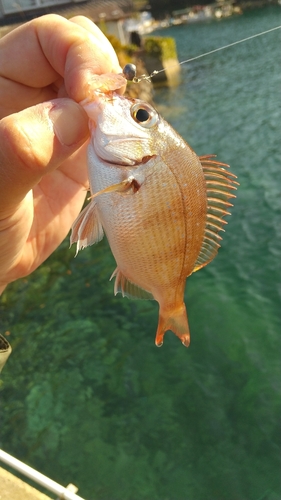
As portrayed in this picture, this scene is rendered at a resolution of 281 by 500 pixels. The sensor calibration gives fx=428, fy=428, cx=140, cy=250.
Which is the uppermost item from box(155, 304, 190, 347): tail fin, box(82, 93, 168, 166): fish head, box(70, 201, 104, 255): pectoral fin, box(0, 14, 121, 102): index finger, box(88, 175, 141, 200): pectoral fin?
box(0, 14, 121, 102): index finger

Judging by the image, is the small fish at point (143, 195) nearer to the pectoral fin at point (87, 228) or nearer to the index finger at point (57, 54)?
the pectoral fin at point (87, 228)

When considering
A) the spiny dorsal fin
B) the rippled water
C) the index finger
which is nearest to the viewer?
the index finger

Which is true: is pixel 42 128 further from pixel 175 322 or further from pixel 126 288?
pixel 175 322

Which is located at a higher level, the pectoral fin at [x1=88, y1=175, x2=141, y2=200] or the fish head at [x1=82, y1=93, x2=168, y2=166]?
the fish head at [x1=82, y1=93, x2=168, y2=166]

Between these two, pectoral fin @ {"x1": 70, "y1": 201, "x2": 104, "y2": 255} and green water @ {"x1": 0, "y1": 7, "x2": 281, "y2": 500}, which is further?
green water @ {"x1": 0, "y1": 7, "x2": 281, "y2": 500}

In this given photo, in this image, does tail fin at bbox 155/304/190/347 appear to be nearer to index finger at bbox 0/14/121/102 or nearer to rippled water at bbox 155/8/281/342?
index finger at bbox 0/14/121/102

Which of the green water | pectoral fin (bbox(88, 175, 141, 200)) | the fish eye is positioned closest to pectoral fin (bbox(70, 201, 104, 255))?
pectoral fin (bbox(88, 175, 141, 200))

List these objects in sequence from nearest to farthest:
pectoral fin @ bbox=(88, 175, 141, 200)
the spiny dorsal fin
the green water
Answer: pectoral fin @ bbox=(88, 175, 141, 200) → the spiny dorsal fin → the green water
